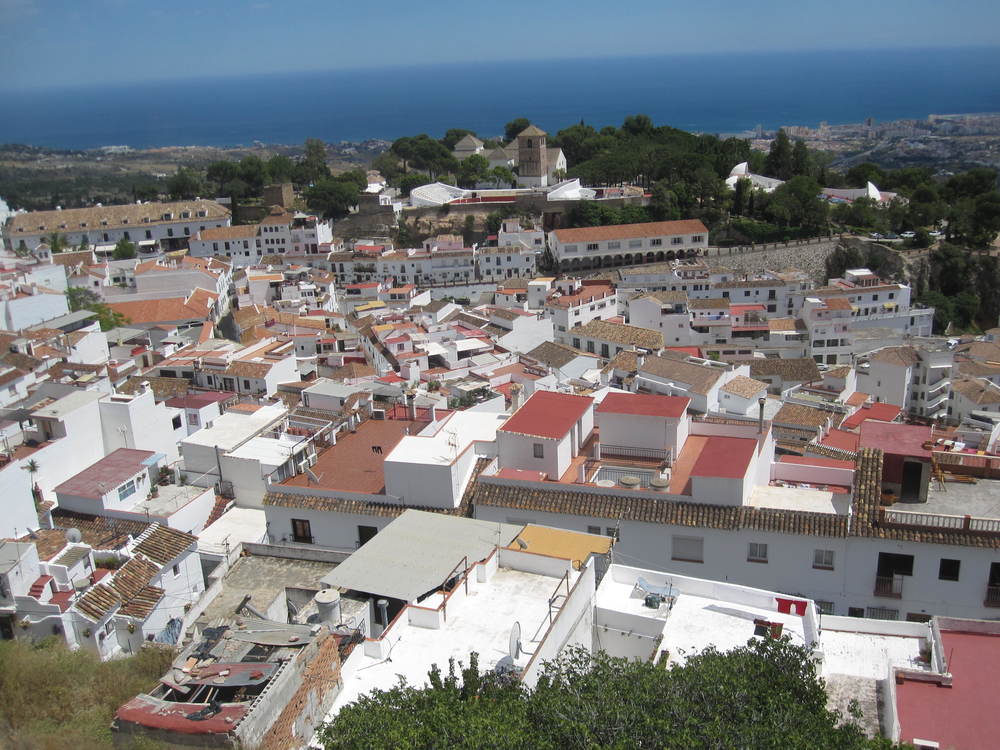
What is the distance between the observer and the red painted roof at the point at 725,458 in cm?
1426

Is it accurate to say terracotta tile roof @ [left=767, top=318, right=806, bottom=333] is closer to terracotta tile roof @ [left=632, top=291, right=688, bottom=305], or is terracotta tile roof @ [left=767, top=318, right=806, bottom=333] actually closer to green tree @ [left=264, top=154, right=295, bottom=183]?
terracotta tile roof @ [left=632, top=291, right=688, bottom=305]

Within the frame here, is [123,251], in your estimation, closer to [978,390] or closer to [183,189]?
[183,189]

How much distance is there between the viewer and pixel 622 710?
7812mm

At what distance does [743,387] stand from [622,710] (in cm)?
1901

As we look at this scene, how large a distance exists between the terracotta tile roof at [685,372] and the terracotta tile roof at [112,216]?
39.4 m

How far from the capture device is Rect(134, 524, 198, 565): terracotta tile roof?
14.7 m

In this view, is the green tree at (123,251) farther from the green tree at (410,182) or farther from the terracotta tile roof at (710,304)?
the terracotta tile roof at (710,304)

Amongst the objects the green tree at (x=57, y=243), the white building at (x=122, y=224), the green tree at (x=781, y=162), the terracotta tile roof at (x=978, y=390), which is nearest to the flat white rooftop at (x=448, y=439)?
the terracotta tile roof at (x=978, y=390)

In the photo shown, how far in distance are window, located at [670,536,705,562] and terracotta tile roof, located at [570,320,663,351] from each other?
67.8ft

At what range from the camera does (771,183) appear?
59.8m

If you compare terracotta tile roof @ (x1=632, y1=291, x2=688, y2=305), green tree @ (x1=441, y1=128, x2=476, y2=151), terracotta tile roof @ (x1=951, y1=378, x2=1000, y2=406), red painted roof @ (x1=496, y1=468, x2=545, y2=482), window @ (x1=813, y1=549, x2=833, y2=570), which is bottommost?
terracotta tile roof @ (x1=951, y1=378, x2=1000, y2=406)

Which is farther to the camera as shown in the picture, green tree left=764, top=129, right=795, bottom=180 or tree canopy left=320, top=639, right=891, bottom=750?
green tree left=764, top=129, right=795, bottom=180

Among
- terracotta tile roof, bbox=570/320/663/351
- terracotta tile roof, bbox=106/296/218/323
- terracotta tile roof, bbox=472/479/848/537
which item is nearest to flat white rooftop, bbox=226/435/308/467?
terracotta tile roof, bbox=472/479/848/537

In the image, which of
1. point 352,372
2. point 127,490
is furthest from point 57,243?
point 127,490
